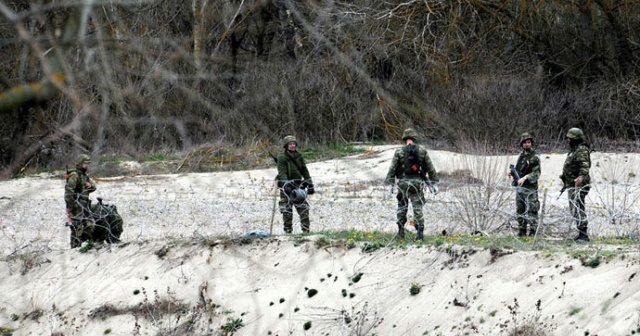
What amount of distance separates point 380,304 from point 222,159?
14.9m

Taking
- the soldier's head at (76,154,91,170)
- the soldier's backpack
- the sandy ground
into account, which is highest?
the soldier's head at (76,154,91,170)

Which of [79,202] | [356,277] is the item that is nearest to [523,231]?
[356,277]

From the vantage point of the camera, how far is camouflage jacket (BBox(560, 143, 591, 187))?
1421 cm

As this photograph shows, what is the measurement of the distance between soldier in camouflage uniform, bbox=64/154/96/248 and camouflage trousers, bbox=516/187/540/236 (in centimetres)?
617

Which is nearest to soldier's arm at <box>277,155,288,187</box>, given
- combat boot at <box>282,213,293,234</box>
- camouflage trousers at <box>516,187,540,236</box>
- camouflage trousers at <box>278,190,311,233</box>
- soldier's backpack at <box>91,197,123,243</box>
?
camouflage trousers at <box>278,190,311,233</box>

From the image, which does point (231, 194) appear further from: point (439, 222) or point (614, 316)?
point (614, 316)

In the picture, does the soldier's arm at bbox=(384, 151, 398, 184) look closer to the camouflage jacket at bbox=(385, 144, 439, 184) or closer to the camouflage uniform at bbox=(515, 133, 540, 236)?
the camouflage jacket at bbox=(385, 144, 439, 184)

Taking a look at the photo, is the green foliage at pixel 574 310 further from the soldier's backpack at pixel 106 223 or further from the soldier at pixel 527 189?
the soldier's backpack at pixel 106 223

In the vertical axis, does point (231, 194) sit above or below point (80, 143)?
below

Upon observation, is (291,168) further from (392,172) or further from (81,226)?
(81,226)

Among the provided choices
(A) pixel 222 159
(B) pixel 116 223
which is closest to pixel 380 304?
(B) pixel 116 223

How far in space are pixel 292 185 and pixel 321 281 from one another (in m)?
2.26

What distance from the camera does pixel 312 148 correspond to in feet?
100

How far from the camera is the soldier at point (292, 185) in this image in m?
15.3
